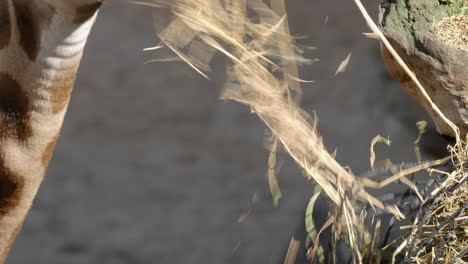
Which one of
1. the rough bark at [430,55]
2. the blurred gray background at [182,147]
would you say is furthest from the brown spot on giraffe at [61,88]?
the blurred gray background at [182,147]

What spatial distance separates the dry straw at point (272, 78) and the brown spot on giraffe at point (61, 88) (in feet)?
0.25

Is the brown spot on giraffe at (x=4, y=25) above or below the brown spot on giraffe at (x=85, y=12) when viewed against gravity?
below

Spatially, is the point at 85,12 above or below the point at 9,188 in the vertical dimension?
above

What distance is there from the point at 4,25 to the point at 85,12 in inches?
3.4

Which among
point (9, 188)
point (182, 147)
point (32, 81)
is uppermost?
point (32, 81)

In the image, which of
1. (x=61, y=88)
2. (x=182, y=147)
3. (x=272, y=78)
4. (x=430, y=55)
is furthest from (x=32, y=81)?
(x=182, y=147)

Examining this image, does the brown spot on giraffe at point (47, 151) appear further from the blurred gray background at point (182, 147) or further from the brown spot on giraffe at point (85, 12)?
the blurred gray background at point (182, 147)

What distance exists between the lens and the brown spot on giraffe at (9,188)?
0.57m

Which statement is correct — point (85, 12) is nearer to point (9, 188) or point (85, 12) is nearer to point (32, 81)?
point (32, 81)

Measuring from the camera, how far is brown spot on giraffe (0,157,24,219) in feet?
1.86

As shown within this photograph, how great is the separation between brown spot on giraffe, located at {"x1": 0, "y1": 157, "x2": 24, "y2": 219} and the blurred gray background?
932 millimetres

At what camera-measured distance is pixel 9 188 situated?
1.88ft

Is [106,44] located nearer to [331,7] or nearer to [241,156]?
[241,156]

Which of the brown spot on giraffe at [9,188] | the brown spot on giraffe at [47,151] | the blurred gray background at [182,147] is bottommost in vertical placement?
the blurred gray background at [182,147]
